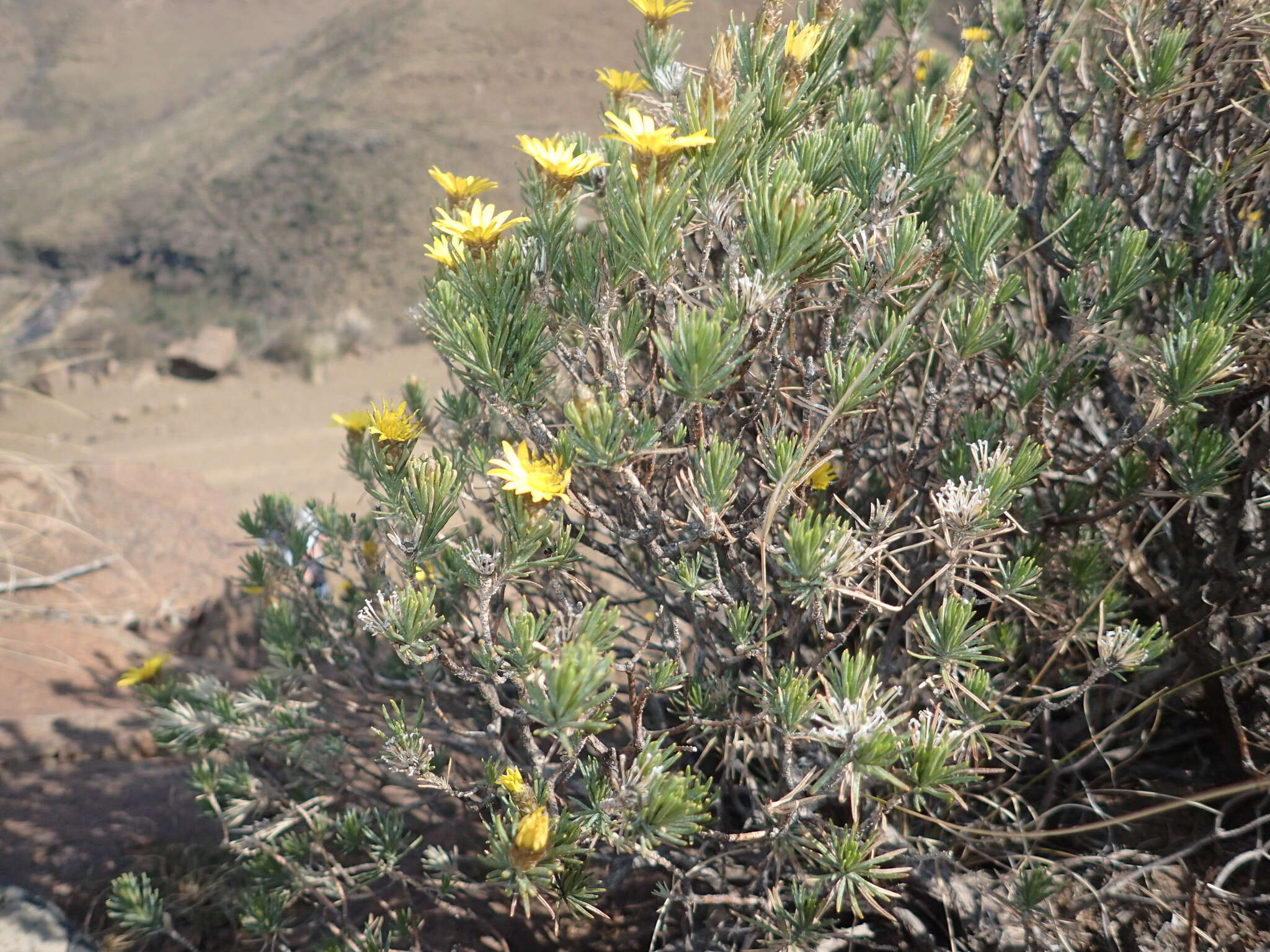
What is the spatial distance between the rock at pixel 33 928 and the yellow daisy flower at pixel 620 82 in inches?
95.7

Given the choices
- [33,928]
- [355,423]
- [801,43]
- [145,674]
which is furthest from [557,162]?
[33,928]

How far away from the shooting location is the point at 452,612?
195 cm

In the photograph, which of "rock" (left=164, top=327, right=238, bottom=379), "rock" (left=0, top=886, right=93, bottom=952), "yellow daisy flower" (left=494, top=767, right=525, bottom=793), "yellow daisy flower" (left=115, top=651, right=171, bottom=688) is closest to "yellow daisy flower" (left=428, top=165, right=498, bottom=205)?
"yellow daisy flower" (left=494, top=767, right=525, bottom=793)

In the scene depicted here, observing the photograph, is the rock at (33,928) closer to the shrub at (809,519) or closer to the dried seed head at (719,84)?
the shrub at (809,519)

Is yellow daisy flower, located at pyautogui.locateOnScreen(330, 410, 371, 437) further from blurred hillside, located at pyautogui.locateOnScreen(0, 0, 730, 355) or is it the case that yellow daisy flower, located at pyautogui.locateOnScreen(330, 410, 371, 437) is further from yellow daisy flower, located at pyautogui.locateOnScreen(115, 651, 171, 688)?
blurred hillside, located at pyautogui.locateOnScreen(0, 0, 730, 355)

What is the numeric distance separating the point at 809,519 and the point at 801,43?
80 centimetres

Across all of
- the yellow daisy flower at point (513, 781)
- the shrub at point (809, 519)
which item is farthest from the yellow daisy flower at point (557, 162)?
the yellow daisy flower at point (513, 781)

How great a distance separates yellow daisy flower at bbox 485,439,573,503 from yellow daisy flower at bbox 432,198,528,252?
1.12 ft

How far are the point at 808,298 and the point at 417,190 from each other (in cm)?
1267

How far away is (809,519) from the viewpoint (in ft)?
4.00

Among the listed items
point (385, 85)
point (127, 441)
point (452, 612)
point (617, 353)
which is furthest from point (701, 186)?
point (385, 85)

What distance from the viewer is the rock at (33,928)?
2.04 m

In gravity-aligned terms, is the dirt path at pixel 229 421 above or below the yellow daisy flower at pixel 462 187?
below

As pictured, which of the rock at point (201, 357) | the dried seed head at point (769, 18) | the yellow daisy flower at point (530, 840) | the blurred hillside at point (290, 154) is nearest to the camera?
the yellow daisy flower at point (530, 840)
